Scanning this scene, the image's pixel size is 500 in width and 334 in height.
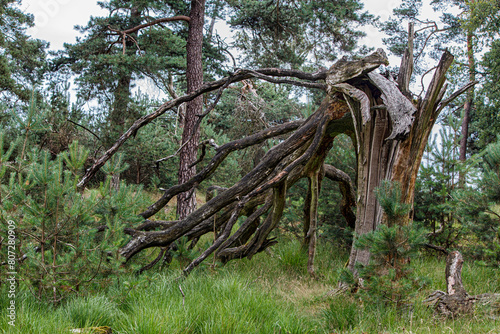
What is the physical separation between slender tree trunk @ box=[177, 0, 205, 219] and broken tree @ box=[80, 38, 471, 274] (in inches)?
174

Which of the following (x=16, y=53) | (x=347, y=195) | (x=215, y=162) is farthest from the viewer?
(x=16, y=53)

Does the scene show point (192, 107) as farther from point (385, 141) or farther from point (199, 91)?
point (385, 141)

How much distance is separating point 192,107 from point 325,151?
17.0 feet

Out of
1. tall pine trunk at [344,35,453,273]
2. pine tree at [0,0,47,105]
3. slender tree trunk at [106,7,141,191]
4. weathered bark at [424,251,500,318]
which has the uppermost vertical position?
pine tree at [0,0,47,105]

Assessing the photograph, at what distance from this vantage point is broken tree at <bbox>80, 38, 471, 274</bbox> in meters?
3.86

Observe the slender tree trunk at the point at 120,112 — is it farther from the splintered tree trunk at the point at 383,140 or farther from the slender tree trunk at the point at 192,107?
the splintered tree trunk at the point at 383,140

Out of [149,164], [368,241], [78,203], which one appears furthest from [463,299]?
[149,164]

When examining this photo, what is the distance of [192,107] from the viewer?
9188mm

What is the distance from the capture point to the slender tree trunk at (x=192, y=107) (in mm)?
9211

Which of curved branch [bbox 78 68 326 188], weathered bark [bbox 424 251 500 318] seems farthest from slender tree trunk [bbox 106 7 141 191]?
weathered bark [bbox 424 251 500 318]

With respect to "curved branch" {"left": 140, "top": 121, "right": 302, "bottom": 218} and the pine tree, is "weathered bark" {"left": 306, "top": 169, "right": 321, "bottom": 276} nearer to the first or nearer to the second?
"curved branch" {"left": 140, "top": 121, "right": 302, "bottom": 218}

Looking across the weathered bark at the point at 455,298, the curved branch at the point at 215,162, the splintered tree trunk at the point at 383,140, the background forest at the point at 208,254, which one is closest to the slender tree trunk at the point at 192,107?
the background forest at the point at 208,254

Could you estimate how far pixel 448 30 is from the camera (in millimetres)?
21406

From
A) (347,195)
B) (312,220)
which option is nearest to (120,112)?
(347,195)
